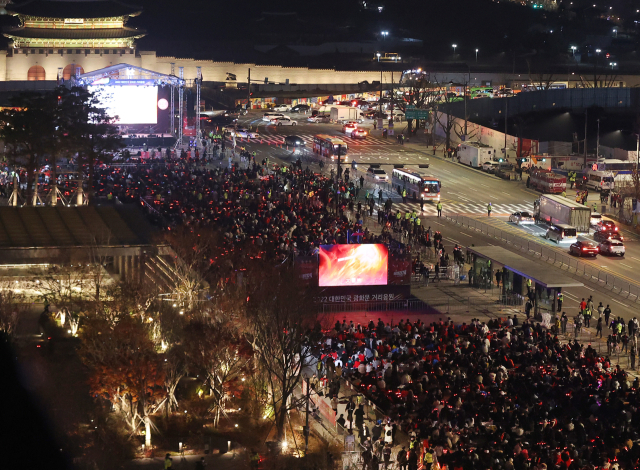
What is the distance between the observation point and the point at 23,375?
97.0 feet

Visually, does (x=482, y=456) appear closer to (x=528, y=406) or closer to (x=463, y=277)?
(x=528, y=406)

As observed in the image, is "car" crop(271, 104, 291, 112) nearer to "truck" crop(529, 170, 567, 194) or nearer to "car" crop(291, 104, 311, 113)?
"car" crop(291, 104, 311, 113)

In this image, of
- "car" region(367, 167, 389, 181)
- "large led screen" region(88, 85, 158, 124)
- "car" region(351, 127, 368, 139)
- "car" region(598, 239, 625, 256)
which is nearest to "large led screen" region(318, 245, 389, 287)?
"car" region(598, 239, 625, 256)

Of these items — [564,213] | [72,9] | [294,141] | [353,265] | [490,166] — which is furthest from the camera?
[72,9]

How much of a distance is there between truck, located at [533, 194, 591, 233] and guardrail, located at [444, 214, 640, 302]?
2.91 metres

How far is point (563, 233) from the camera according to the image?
54.8 meters

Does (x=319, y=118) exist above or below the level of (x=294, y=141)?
above

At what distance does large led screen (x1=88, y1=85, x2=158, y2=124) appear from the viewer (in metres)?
84.9

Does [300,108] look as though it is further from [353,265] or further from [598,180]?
[353,265]

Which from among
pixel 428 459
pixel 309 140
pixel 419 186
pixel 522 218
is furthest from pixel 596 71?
pixel 428 459

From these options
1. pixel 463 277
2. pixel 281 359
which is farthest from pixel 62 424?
pixel 463 277

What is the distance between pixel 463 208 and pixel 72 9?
206 feet

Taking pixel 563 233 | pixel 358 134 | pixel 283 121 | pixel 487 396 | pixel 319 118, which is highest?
pixel 319 118

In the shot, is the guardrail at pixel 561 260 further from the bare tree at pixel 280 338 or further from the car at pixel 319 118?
the car at pixel 319 118
